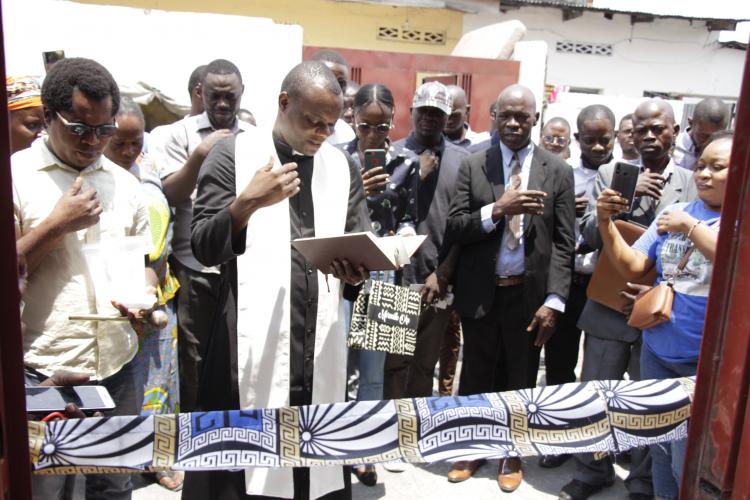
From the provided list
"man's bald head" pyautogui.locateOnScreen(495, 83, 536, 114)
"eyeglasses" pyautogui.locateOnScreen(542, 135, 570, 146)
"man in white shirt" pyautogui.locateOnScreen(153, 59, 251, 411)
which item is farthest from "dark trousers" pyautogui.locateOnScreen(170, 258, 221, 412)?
"eyeglasses" pyautogui.locateOnScreen(542, 135, 570, 146)

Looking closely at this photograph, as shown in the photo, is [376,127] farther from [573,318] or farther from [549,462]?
[549,462]

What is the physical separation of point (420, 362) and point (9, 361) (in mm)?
3262

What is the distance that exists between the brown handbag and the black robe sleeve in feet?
6.25

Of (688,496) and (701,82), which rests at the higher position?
(701,82)

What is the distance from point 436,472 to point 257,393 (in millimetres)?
2042

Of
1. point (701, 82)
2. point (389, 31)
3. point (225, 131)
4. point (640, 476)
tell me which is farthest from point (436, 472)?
point (701, 82)

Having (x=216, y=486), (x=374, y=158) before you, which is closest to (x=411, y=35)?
(x=374, y=158)

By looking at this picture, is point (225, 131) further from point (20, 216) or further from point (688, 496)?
point (688, 496)

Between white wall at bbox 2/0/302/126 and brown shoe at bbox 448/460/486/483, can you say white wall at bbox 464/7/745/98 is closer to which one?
white wall at bbox 2/0/302/126

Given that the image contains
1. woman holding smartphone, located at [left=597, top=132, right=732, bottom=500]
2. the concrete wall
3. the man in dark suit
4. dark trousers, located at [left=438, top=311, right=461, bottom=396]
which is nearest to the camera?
woman holding smartphone, located at [left=597, top=132, right=732, bottom=500]

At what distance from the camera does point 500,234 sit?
4152mm

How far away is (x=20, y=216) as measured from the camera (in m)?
2.57

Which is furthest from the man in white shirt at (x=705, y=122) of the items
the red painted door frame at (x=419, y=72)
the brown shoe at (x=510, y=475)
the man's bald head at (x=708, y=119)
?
the red painted door frame at (x=419, y=72)

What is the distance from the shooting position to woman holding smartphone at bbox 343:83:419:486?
13.8ft
